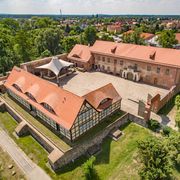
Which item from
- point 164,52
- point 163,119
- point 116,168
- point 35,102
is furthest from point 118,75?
point 116,168

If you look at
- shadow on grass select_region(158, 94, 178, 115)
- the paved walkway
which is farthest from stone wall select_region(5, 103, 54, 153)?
shadow on grass select_region(158, 94, 178, 115)

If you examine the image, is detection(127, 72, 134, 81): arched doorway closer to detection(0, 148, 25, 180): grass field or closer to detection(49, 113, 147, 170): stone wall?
detection(49, 113, 147, 170): stone wall

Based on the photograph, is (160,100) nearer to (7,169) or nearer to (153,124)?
(153,124)

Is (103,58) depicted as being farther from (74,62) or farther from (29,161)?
(29,161)

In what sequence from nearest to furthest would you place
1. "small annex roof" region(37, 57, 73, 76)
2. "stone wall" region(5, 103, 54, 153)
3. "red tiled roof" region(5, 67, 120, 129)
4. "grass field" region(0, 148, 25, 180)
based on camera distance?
"grass field" region(0, 148, 25, 180), "red tiled roof" region(5, 67, 120, 129), "stone wall" region(5, 103, 54, 153), "small annex roof" region(37, 57, 73, 76)

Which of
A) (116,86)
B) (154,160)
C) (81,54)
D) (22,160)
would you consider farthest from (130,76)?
(22,160)

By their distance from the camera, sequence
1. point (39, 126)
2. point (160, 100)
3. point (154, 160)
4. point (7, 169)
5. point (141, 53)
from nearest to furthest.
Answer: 1. point (154, 160)
2. point (7, 169)
3. point (39, 126)
4. point (160, 100)
5. point (141, 53)
